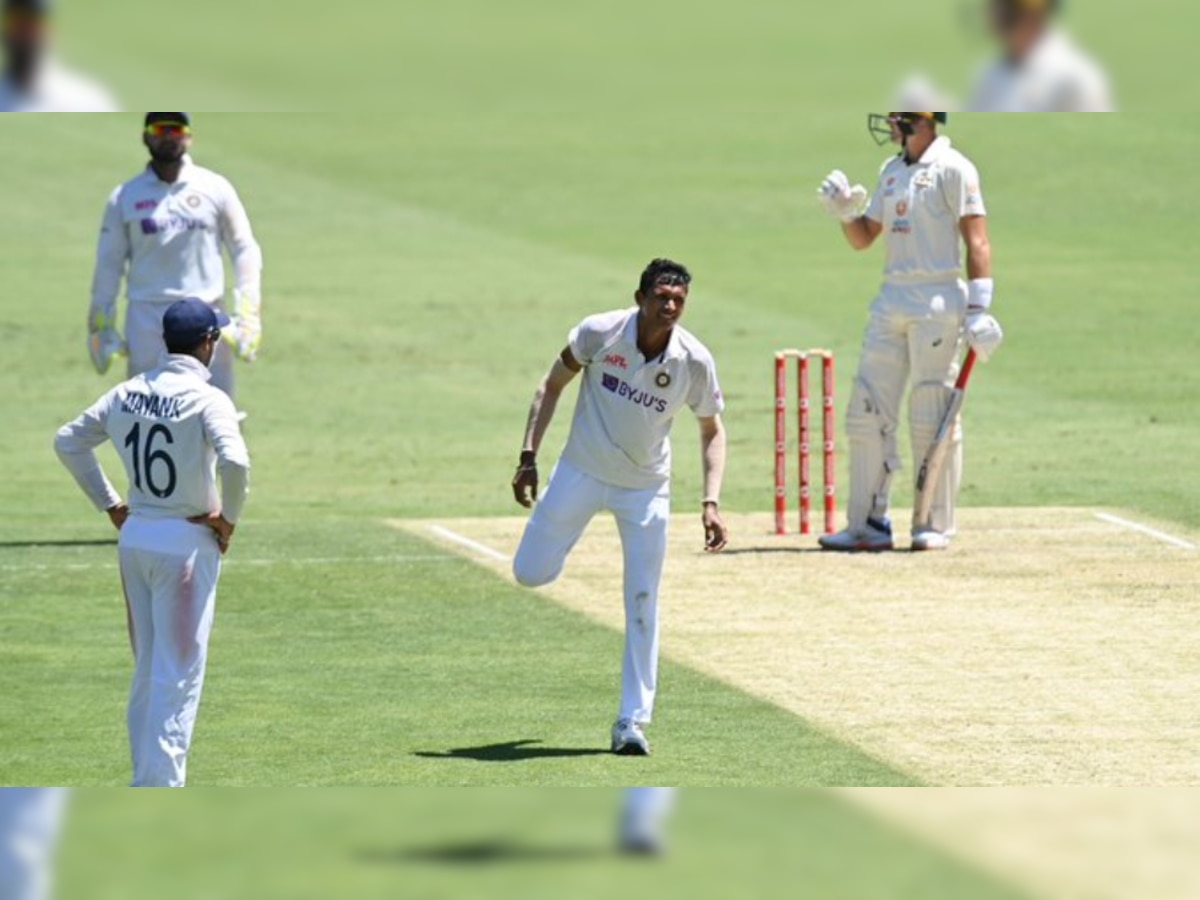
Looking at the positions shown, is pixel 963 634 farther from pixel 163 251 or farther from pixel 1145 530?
pixel 163 251

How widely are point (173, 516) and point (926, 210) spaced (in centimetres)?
695

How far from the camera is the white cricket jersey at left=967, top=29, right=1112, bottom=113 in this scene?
81.2 inches

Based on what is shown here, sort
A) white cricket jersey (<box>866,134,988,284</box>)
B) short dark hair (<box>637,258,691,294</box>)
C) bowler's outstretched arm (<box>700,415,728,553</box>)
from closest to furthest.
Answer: short dark hair (<box>637,258,691,294</box>) < bowler's outstretched arm (<box>700,415,728,553</box>) < white cricket jersey (<box>866,134,988,284</box>)

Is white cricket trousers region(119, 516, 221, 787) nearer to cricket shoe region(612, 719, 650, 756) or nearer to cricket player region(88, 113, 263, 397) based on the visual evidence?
cricket shoe region(612, 719, 650, 756)

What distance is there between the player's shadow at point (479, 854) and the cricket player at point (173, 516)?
19.7 ft

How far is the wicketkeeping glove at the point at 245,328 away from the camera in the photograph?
1330cm

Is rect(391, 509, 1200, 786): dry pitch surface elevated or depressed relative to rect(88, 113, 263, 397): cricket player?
depressed

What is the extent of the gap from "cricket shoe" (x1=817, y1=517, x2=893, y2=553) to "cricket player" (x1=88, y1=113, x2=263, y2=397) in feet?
11.2

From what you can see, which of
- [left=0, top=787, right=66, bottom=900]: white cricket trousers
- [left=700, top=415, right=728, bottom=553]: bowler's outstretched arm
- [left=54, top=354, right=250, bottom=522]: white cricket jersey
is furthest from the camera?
[left=700, top=415, right=728, bottom=553]: bowler's outstretched arm

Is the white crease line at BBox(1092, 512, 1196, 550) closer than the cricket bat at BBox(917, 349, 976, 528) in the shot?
No

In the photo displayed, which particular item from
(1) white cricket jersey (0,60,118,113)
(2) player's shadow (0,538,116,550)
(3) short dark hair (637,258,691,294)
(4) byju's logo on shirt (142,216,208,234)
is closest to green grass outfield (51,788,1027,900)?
(1) white cricket jersey (0,60,118,113)

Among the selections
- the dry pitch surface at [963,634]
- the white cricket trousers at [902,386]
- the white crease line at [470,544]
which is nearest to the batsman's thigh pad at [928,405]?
the white cricket trousers at [902,386]

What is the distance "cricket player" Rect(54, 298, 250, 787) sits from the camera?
8.16 metres

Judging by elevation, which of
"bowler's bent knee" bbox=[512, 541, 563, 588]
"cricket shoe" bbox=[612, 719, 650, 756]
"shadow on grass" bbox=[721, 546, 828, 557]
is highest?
"bowler's bent knee" bbox=[512, 541, 563, 588]
